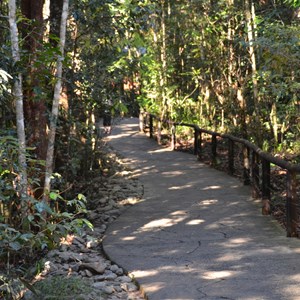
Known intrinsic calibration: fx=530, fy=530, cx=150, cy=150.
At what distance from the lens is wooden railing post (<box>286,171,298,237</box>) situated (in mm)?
5880

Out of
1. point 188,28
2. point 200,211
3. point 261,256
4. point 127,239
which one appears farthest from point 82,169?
point 188,28

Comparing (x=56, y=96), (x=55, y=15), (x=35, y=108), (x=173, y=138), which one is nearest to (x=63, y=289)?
(x=56, y=96)

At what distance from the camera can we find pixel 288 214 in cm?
599

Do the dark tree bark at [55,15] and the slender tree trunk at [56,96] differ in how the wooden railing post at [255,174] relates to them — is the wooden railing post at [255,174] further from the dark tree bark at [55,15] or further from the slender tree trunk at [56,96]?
the dark tree bark at [55,15]

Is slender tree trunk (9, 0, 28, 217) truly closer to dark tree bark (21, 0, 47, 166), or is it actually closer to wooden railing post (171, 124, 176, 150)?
dark tree bark (21, 0, 47, 166)

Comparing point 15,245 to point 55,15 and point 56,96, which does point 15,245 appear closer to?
point 56,96

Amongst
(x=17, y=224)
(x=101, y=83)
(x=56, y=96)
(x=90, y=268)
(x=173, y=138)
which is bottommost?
(x=90, y=268)

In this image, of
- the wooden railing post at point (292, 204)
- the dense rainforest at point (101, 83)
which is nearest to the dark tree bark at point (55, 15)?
the dense rainforest at point (101, 83)

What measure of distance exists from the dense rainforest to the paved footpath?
90 centimetres

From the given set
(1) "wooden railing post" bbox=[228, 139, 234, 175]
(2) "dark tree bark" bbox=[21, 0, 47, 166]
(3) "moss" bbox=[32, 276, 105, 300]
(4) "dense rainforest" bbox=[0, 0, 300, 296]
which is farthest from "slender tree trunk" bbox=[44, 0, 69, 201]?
(1) "wooden railing post" bbox=[228, 139, 234, 175]


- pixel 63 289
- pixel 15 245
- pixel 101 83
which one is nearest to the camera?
pixel 15 245

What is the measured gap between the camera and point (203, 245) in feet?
19.3

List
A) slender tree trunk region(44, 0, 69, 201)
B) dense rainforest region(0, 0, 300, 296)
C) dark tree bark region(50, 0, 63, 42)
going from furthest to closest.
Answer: dark tree bark region(50, 0, 63, 42) < slender tree trunk region(44, 0, 69, 201) < dense rainforest region(0, 0, 300, 296)

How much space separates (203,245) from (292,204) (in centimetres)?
110
